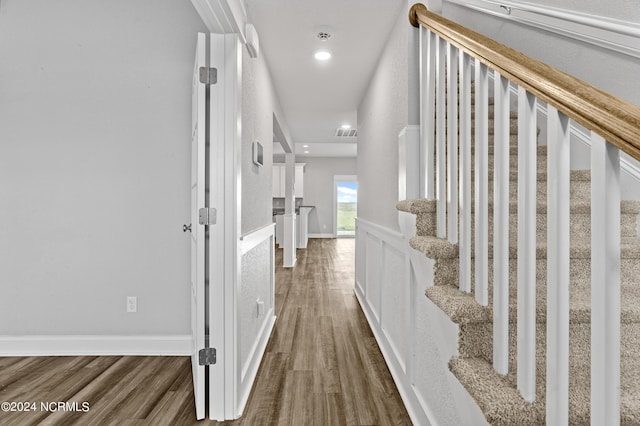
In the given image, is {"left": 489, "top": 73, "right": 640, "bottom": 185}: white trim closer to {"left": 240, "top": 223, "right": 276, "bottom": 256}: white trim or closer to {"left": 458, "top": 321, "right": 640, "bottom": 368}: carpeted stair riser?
{"left": 458, "top": 321, "right": 640, "bottom": 368}: carpeted stair riser

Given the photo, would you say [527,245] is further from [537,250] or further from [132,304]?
[132,304]

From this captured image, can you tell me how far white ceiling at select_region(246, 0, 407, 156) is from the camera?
2164 mm

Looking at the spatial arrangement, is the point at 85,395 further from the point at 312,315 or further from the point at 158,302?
the point at 312,315

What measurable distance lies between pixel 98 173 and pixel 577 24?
2.94 metres

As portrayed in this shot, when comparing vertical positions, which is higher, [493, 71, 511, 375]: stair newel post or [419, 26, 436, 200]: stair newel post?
[419, 26, 436, 200]: stair newel post

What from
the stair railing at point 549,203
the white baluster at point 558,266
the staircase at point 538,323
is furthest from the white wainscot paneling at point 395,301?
the white baluster at point 558,266

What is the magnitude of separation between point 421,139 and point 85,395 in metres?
2.25

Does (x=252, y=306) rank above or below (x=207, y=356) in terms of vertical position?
above

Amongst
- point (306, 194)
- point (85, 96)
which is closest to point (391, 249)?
point (85, 96)

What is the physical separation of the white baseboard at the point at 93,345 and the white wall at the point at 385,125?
178 centimetres

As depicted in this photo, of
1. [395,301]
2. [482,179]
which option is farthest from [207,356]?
[482,179]

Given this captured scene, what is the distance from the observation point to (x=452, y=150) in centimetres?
133

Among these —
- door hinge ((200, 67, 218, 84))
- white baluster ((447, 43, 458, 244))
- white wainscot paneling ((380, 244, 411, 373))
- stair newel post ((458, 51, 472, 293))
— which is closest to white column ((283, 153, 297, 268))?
white wainscot paneling ((380, 244, 411, 373))

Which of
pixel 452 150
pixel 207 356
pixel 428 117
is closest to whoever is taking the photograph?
pixel 452 150
